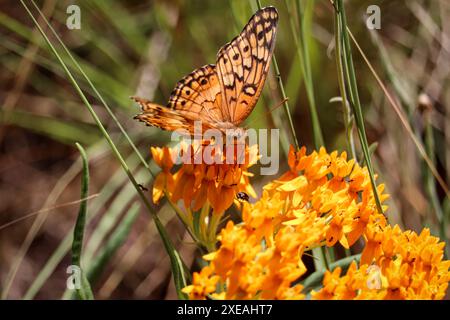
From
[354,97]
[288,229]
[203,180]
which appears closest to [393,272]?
[288,229]

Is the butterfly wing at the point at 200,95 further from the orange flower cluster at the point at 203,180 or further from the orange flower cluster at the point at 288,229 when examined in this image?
the orange flower cluster at the point at 288,229

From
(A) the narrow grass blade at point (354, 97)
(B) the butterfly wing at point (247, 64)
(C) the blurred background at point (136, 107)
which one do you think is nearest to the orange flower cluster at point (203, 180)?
(B) the butterfly wing at point (247, 64)

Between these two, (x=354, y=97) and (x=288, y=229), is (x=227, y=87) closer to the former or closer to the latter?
(x=354, y=97)

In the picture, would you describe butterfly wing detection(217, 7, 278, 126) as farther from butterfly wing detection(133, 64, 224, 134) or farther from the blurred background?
the blurred background

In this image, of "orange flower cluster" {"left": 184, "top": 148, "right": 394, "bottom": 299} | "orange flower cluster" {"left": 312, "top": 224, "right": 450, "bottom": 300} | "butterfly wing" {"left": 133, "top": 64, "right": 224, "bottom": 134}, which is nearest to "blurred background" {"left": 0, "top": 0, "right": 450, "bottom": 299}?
"butterfly wing" {"left": 133, "top": 64, "right": 224, "bottom": 134}

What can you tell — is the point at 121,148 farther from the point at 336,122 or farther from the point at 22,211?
the point at 336,122
